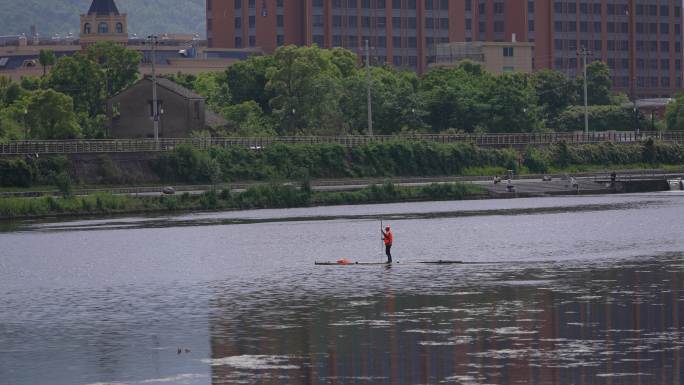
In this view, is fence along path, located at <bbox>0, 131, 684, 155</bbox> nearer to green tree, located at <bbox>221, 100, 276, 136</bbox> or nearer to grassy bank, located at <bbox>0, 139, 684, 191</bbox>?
grassy bank, located at <bbox>0, 139, 684, 191</bbox>

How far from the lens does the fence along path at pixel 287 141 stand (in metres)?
133

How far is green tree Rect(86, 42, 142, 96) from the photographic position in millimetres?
181625

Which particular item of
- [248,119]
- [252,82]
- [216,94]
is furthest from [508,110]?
[216,94]

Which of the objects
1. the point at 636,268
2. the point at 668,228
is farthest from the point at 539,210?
the point at 636,268

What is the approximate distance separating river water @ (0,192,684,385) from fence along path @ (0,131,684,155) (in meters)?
32.5

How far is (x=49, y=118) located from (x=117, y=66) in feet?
103

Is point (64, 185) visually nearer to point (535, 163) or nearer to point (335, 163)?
point (335, 163)

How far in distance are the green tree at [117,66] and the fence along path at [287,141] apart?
114 feet

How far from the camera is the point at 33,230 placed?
102250 mm

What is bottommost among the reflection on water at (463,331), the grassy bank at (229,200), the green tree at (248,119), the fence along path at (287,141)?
the reflection on water at (463,331)

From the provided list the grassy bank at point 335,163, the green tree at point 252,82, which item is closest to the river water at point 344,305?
the grassy bank at point 335,163

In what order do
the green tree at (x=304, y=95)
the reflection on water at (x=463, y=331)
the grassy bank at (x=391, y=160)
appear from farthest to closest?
the green tree at (x=304, y=95) < the grassy bank at (x=391, y=160) < the reflection on water at (x=463, y=331)

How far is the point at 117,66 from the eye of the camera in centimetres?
18338

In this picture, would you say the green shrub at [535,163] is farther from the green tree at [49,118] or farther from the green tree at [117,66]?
the green tree at [49,118]
